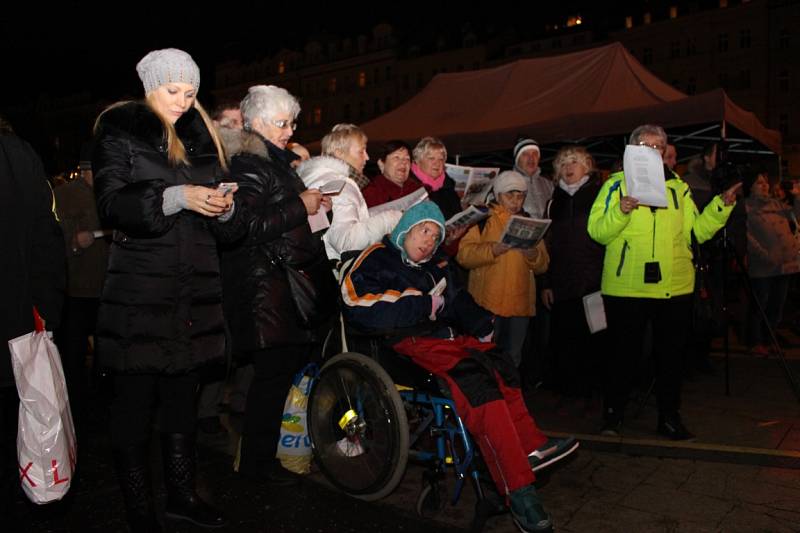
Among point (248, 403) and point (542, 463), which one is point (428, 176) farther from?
point (542, 463)

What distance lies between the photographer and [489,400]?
334 cm

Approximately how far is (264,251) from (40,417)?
4.65 feet

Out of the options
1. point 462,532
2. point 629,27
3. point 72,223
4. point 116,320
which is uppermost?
point 629,27

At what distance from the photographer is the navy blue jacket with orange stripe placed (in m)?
3.72

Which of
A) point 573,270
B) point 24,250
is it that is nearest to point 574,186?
point 573,270

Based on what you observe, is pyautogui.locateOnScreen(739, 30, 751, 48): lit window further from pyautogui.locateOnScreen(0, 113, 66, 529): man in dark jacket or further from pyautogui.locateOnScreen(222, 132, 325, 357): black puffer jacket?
pyautogui.locateOnScreen(0, 113, 66, 529): man in dark jacket

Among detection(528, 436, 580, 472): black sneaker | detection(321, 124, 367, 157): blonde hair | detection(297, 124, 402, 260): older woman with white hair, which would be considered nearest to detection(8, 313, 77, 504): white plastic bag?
detection(297, 124, 402, 260): older woman with white hair

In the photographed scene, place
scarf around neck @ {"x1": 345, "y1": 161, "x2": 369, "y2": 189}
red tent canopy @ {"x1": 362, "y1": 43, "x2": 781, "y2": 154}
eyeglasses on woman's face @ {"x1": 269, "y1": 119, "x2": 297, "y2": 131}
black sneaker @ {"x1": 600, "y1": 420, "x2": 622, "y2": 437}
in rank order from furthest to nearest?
red tent canopy @ {"x1": 362, "y1": 43, "x2": 781, "y2": 154} → black sneaker @ {"x1": 600, "y1": 420, "x2": 622, "y2": 437} → scarf around neck @ {"x1": 345, "y1": 161, "x2": 369, "y2": 189} → eyeglasses on woman's face @ {"x1": 269, "y1": 119, "x2": 297, "y2": 131}

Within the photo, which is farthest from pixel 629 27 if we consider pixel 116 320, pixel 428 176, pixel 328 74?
pixel 116 320

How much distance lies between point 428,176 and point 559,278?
1.36 metres

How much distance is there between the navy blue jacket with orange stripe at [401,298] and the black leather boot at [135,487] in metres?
1.25

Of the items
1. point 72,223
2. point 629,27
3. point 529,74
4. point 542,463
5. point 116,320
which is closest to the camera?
point 116,320

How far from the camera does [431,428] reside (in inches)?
142

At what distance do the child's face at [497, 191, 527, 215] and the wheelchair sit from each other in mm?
2329
